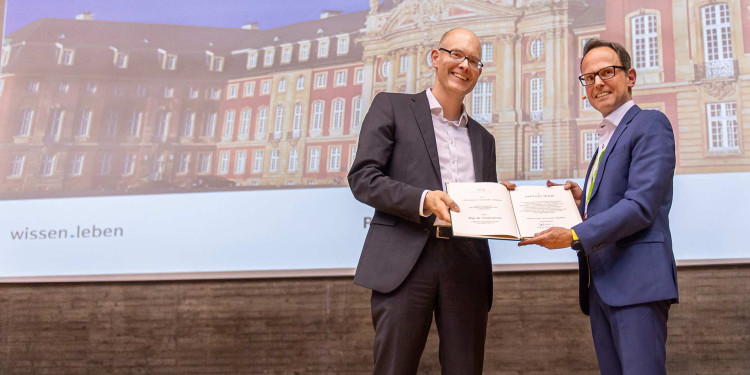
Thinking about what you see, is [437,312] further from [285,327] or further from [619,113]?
[285,327]

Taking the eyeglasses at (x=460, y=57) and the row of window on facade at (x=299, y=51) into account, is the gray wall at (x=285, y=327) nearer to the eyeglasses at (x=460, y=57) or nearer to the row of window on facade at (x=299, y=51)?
the row of window on facade at (x=299, y=51)

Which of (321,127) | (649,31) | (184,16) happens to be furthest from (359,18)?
(649,31)

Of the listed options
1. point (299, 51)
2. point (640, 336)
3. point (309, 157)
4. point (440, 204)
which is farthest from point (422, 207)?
point (299, 51)

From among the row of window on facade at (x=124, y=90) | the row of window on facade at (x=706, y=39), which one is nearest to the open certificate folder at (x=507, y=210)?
the row of window on facade at (x=706, y=39)

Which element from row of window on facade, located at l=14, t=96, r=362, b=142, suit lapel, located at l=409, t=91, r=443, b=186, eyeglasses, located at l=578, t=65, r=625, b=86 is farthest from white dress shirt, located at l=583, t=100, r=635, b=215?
row of window on facade, located at l=14, t=96, r=362, b=142

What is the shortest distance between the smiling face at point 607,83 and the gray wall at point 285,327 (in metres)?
1.68

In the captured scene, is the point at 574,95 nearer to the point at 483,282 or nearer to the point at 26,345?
the point at 483,282

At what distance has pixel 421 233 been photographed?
1544mm

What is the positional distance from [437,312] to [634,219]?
0.64m

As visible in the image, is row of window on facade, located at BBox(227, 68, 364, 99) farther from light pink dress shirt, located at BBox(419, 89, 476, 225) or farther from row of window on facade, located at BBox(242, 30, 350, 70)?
light pink dress shirt, located at BBox(419, 89, 476, 225)

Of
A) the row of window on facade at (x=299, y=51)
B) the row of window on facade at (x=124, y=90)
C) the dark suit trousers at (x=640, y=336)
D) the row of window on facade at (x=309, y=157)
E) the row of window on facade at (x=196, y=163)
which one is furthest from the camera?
the row of window on facade at (x=124, y=90)

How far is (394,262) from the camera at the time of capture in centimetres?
153

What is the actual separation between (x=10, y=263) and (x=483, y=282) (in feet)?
10.7

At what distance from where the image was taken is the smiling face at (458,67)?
170cm
